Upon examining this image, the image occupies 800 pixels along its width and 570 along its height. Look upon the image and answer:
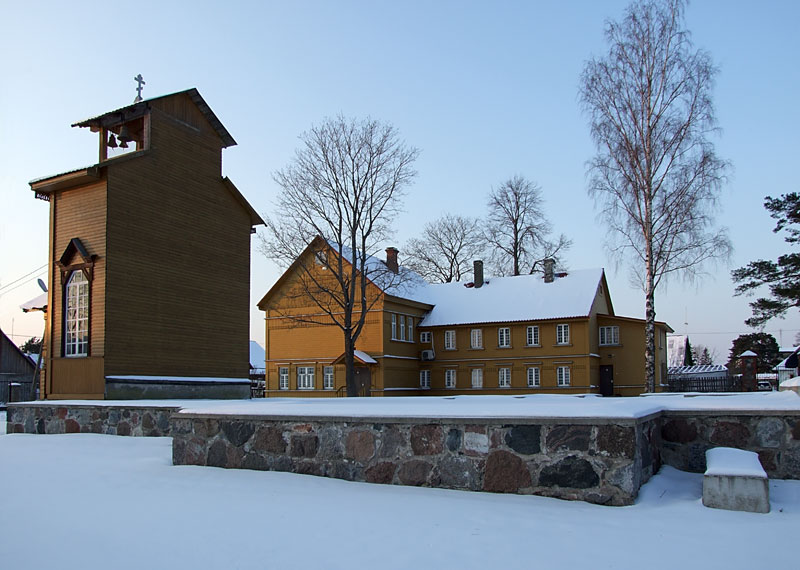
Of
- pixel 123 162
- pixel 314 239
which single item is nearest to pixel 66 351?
pixel 123 162

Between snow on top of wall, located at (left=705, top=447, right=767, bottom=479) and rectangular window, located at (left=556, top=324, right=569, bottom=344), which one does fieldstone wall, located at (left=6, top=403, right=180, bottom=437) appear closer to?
snow on top of wall, located at (left=705, top=447, right=767, bottom=479)

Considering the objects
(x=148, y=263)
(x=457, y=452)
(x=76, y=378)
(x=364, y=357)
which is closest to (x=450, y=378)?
(x=364, y=357)

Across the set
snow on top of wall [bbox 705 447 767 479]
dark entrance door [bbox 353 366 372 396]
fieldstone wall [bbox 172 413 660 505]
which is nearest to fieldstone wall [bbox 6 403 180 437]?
fieldstone wall [bbox 172 413 660 505]

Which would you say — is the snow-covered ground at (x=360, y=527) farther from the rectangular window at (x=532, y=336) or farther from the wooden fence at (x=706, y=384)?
the rectangular window at (x=532, y=336)

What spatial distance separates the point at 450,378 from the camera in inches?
1683

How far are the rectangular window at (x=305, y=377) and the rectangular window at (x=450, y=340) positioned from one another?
865 cm

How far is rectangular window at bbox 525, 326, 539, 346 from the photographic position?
4028 centimetres

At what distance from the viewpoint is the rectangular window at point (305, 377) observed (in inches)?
1575

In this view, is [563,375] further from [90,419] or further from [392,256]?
[90,419]

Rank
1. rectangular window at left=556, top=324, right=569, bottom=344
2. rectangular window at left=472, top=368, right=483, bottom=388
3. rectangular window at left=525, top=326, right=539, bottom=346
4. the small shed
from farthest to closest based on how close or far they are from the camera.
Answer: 1. rectangular window at left=472, top=368, right=483, bottom=388
2. rectangular window at left=525, top=326, right=539, bottom=346
3. rectangular window at left=556, top=324, right=569, bottom=344
4. the small shed

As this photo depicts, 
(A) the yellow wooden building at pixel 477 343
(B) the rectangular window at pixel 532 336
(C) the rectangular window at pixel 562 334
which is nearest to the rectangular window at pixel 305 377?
(A) the yellow wooden building at pixel 477 343

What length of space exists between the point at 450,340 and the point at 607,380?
9.69 m

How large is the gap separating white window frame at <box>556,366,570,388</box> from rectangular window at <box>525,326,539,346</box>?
2029mm

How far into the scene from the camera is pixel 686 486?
21.6ft
